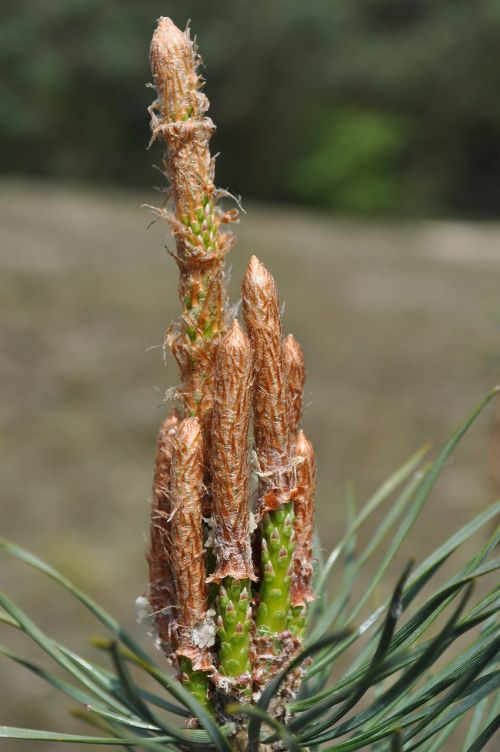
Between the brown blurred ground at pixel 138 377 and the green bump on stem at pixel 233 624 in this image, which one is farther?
the brown blurred ground at pixel 138 377

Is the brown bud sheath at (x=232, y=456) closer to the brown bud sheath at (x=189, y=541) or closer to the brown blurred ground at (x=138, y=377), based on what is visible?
the brown bud sheath at (x=189, y=541)

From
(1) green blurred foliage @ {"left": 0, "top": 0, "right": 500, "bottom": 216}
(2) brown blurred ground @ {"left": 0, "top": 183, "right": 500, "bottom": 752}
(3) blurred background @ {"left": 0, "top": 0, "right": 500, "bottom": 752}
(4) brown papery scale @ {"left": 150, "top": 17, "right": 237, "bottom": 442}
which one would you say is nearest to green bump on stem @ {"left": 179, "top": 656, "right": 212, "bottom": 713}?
(4) brown papery scale @ {"left": 150, "top": 17, "right": 237, "bottom": 442}

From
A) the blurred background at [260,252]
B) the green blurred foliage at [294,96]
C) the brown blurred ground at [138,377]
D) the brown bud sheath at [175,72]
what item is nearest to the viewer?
the brown bud sheath at [175,72]

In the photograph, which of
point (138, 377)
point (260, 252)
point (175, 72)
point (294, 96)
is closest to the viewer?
point (175, 72)

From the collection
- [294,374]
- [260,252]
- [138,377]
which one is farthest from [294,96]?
[294,374]

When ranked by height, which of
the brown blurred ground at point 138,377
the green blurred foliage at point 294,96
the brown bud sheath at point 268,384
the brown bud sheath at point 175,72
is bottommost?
the brown bud sheath at point 268,384

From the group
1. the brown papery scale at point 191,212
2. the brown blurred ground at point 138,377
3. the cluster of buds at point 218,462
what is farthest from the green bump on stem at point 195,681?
the brown blurred ground at point 138,377

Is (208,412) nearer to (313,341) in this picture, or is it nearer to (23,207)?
(313,341)

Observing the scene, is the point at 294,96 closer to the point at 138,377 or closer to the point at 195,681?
the point at 138,377
